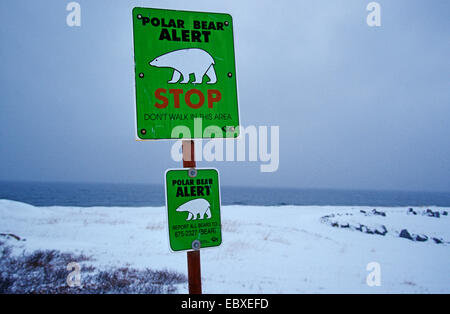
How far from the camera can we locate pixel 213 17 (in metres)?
2.26

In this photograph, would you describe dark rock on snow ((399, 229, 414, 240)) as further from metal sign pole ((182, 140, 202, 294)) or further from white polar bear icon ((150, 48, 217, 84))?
white polar bear icon ((150, 48, 217, 84))

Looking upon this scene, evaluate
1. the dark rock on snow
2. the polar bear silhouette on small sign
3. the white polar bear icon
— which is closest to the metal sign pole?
the polar bear silhouette on small sign

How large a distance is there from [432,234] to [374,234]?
2996 millimetres

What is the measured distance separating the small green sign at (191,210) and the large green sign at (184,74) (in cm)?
31

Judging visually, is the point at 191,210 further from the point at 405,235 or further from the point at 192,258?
the point at 405,235

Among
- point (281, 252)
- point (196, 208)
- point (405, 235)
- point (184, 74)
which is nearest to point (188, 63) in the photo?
point (184, 74)

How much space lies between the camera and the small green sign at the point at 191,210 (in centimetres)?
200

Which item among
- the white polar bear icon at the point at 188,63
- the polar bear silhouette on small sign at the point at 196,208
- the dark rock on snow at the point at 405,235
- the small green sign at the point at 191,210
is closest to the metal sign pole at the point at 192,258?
the small green sign at the point at 191,210

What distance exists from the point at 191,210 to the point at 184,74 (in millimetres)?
1007

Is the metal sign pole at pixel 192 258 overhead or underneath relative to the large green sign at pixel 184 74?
underneath

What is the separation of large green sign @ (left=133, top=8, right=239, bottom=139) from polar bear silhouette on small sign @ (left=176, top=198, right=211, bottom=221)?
0.48 meters

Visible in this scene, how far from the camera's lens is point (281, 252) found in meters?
8.91

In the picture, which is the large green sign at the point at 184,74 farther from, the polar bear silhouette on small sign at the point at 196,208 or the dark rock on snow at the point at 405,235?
the dark rock on snow at the point at 405,235
